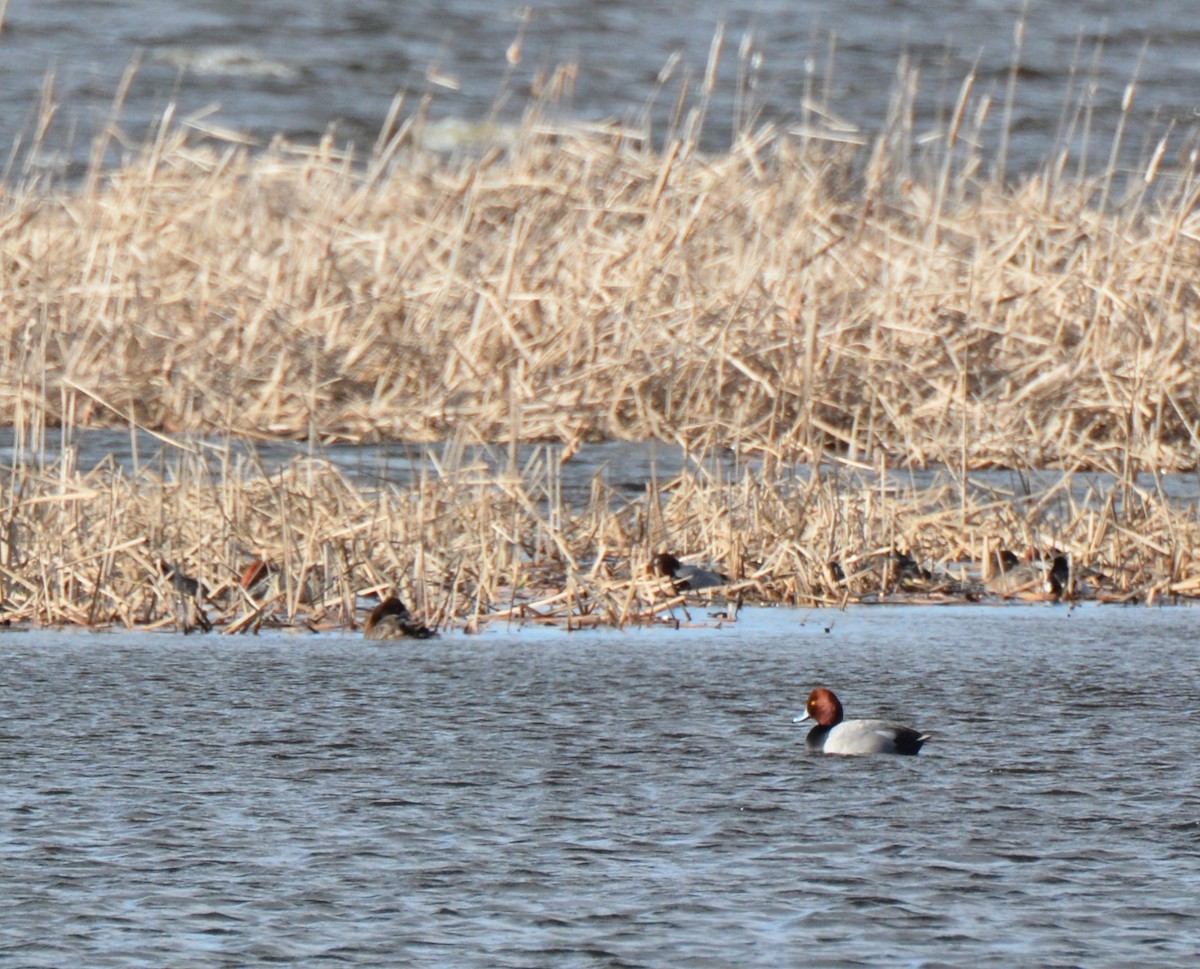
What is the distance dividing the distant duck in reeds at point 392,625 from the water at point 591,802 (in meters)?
0.09

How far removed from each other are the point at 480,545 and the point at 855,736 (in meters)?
2.41

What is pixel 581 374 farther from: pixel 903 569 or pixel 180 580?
pixel 180 580

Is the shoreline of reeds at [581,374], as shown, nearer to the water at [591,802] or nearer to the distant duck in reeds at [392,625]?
the distant duck in reeds at [392,625]

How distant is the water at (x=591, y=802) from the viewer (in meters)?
3.81

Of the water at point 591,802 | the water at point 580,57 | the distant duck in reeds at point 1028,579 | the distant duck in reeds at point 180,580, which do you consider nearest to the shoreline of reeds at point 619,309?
the distant duck in reeds at point 1028,579

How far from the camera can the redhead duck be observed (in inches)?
201

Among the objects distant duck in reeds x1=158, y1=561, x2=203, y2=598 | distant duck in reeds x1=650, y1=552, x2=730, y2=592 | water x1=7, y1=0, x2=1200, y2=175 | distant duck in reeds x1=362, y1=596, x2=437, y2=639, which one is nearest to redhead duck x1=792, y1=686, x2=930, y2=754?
distant duck in reeds x1=362, y1=596, x2=437, y2=639

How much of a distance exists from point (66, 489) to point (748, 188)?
20.2 feet

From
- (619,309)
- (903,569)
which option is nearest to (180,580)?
(903,569)

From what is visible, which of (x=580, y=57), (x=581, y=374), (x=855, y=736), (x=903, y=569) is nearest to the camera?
(x=855, y=736)

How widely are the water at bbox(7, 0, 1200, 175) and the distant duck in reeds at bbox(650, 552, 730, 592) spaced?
48.1ft

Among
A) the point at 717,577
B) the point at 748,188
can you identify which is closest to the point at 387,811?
the point at 717,577

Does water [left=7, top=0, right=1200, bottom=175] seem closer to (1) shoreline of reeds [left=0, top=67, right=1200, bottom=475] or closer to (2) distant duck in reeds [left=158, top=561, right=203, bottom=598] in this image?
(1) shoreline of reeds [left=0, top=67, right=1200, bottom=475]

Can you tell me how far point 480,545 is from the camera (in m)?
7.32
